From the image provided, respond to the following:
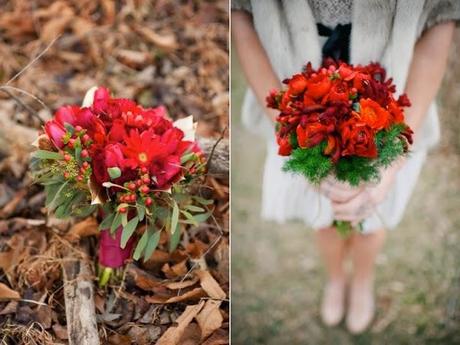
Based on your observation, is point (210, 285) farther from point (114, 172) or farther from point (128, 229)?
point (114, 172)

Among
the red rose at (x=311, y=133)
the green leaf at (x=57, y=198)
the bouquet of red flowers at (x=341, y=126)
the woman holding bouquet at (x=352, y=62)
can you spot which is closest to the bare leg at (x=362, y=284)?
the woman holding bouquet at (x=352, y=62)

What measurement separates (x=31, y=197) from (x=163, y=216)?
0.42 metres

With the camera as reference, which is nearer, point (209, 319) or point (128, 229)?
point (128, 229)

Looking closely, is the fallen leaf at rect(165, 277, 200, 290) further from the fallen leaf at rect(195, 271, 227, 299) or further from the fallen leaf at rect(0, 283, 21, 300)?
the fallen leaf at rect(0, 283, 21, 300)

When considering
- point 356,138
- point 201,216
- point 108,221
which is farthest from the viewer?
point 201,216

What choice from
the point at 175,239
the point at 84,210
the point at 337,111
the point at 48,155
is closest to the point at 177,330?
the point at 175,239

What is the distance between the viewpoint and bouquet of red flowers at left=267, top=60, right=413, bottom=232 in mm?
967

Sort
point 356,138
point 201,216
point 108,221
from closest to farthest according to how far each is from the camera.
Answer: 1. point 356,138
2. point 108,221
3. point 201,216

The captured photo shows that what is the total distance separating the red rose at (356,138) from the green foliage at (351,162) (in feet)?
0.10

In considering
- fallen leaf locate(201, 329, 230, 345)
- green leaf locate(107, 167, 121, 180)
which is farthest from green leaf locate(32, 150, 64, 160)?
fallen leaf locate(201, 329, 230, 345)

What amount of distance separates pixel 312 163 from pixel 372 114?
0.41ft

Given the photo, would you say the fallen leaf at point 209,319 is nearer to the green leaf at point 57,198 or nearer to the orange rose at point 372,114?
the green leaf at point 57,198

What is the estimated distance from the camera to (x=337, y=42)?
3.71 feet

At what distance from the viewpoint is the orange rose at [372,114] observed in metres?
0.97
